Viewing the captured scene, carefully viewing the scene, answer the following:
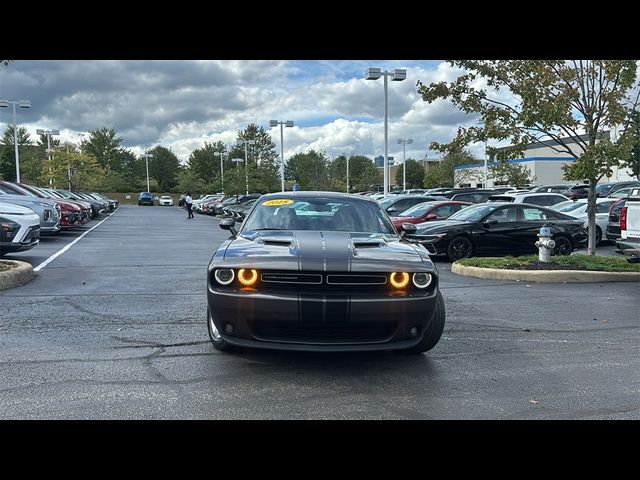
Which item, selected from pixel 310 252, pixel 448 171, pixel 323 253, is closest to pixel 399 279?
pixel 323 253

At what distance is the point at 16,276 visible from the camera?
28.3 feet

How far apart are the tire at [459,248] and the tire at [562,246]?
219 cm

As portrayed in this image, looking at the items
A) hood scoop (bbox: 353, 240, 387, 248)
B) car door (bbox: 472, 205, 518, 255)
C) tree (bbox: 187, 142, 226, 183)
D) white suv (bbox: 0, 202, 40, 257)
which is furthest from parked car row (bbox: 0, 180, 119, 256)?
tree (bbox: 187, 142, 226, 183)

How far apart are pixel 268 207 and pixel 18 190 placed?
13.9m

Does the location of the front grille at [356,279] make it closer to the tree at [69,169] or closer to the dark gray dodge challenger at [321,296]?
the dark gray dodge challenger at [321,296]

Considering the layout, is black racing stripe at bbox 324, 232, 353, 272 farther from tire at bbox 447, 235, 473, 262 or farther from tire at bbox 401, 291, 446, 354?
tire at bbox 447, 235, 473, 262

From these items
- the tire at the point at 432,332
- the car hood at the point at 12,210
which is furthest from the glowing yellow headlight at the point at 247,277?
the car hood at the point at 12,210

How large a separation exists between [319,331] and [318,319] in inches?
5.7

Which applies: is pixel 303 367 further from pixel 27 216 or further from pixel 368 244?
pixel 27 216

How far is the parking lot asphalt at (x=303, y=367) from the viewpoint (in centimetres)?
391

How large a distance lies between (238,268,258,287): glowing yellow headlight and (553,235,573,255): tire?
34.8 feet

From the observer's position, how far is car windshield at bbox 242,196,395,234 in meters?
5.68
